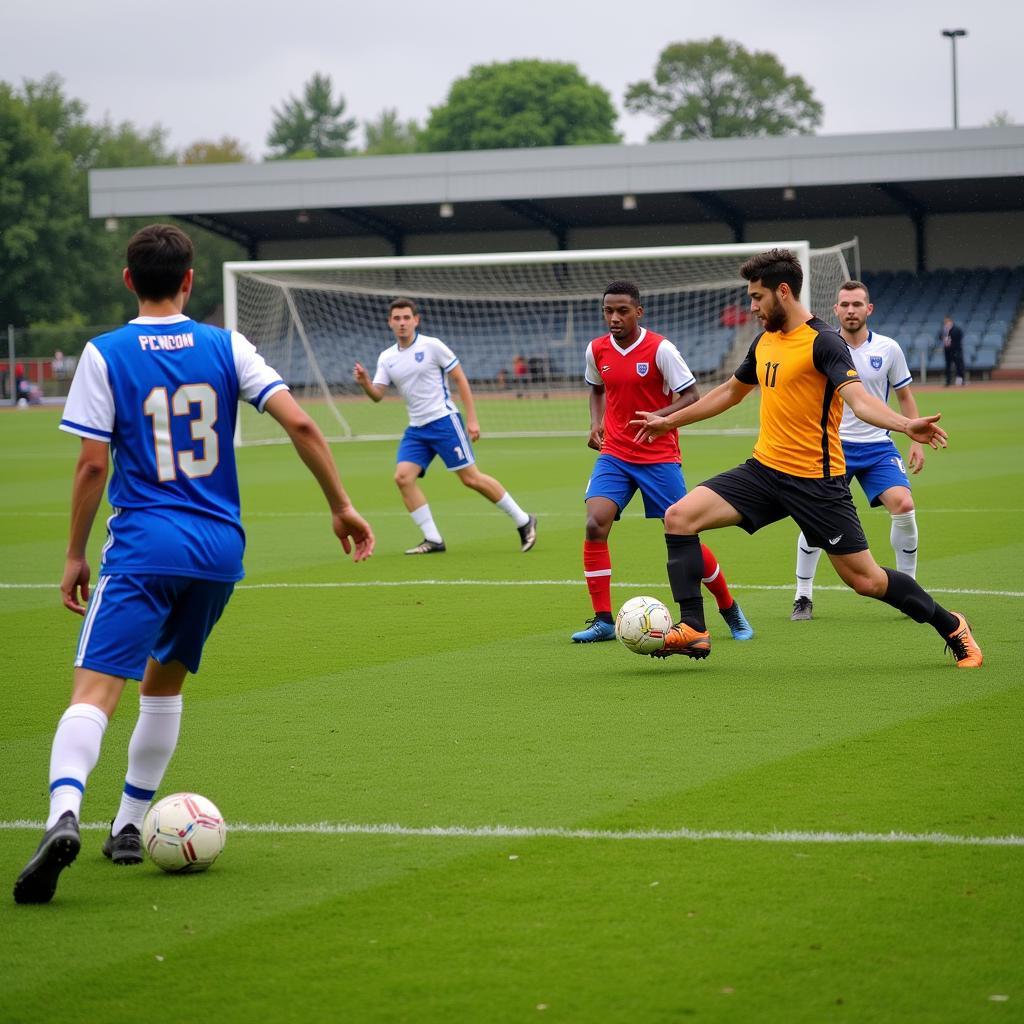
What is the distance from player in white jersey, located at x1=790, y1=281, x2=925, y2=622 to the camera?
9391 millimetres

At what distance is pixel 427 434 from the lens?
44.0 feet

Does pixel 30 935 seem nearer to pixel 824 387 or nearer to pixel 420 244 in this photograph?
pixel 824 387

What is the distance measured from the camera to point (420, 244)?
173 feet

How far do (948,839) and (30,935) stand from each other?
271 cm

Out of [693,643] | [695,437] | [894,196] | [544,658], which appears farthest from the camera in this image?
[894,196]

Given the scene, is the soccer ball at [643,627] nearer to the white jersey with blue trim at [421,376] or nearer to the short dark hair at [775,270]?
the short dark hair at [775,270]

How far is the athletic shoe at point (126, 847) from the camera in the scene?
16.0 ft

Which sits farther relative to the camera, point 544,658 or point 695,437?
point 695,437

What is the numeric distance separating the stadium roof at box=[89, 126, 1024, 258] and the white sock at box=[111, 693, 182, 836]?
134 feet

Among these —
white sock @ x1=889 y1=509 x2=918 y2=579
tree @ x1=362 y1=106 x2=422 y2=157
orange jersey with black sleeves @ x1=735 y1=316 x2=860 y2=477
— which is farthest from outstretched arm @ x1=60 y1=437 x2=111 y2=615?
tree @ x1=362 y1=106 x2=422 y2=157

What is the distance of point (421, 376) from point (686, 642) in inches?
258

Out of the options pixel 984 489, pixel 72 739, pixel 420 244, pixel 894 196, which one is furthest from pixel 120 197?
pixel 72 739

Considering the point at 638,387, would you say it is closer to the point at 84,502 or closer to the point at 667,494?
the point at 667,494

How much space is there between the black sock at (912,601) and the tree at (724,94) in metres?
89.5
